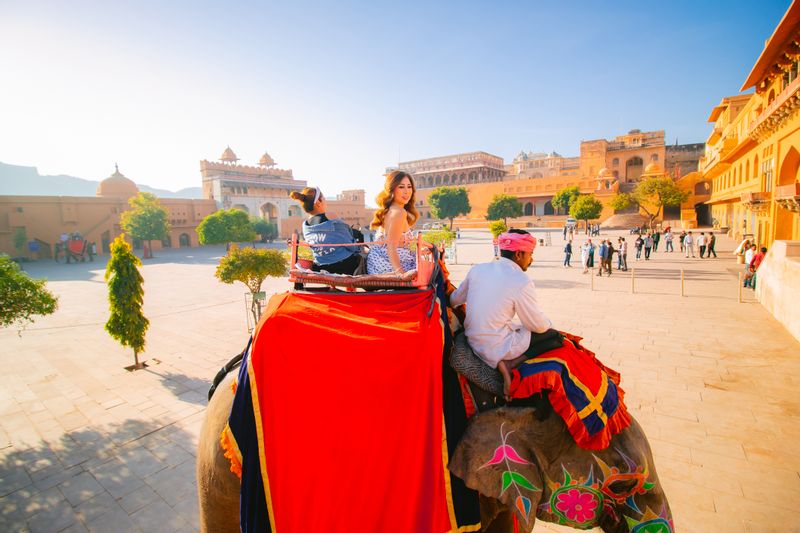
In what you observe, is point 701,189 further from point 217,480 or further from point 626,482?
point 217,480

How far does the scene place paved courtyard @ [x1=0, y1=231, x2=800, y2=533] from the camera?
13.1 feet

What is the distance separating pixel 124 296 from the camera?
7789 mm

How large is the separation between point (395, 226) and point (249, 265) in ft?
25.1

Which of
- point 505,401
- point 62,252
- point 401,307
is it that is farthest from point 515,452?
point 62,252

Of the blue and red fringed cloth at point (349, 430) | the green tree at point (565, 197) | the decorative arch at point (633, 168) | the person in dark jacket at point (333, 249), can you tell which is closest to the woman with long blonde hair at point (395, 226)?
the person in dark jacket at point (333, 249)

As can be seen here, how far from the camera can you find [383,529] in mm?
2293

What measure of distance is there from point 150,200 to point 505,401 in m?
41.4

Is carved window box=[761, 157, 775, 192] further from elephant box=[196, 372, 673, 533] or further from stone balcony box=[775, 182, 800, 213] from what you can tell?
elephant box=[196, 372, 673, 533]

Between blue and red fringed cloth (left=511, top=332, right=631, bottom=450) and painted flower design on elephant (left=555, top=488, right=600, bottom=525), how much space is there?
1.02ft

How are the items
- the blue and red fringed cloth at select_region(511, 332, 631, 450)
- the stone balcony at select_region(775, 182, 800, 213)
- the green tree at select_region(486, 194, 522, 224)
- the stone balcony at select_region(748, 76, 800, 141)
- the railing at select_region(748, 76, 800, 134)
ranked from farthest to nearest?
the green tree at select_region(486, 194, 522, 224), the stone balcony at select_region(775, 182, 800, 213), the stone balcony at select_region(748, 76, 800, 141), the railing at select_region(748, 76, 800, 134), the blue and red fringed cloth at select_region(511, 332, 631, 450)

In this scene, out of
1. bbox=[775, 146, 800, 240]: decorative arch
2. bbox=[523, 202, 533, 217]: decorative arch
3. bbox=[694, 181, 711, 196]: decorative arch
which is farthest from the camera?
bbox=[523, 202, 533, 217]: decorative arch

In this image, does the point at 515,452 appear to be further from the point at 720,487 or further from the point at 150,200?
the point at 150,200

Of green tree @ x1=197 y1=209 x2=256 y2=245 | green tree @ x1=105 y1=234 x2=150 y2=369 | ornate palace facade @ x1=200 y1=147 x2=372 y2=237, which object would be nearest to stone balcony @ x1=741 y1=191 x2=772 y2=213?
green tree @ x1=105 y1=234 x2=150 y2=369

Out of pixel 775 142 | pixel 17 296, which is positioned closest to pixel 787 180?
pixel 775 142
